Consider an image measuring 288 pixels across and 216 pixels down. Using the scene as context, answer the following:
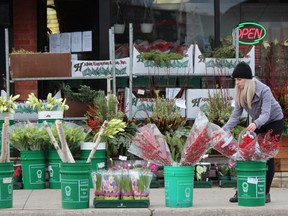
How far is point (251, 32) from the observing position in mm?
12695

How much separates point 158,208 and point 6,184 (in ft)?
5.90

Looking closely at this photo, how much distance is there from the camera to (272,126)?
30.0 feet

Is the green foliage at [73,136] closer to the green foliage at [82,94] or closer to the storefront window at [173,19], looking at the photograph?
the green foliage at [82,94]

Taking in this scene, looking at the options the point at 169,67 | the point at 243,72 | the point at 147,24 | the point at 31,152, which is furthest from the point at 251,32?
the point at 31,152

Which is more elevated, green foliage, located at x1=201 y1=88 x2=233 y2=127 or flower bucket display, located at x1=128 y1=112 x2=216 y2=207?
green foliage, located at x1=201 y1=88 x2=233 y2=127

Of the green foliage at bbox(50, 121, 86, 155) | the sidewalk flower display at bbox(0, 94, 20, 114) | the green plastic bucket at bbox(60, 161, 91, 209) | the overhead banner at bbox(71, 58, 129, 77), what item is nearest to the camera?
the green plastic bucket at bbox(60, 161, 91, 209)

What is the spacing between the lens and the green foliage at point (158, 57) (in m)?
11.4

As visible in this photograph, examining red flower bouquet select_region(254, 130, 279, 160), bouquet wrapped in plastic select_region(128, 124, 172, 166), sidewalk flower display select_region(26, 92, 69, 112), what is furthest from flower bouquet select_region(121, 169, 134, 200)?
sidewalk flower display select_region(26, 92, 69, 112)

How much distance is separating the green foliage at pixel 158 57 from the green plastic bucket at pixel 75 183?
320 centimetres

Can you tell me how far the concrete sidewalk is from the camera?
8.56 meters

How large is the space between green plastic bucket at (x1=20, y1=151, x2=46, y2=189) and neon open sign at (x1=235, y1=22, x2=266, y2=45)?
4.25m

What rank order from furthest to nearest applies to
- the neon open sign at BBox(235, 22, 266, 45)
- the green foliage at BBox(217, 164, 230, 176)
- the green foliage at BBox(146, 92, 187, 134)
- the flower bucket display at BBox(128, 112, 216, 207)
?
the neon open sign at BBox(235, 22, 266, 45)
the green foliage at BBox(146, 92, 187, 134)
the green foliage at BBox(217, 164, 230, 176)
the flower bucket display at BBox(128, 112, 216, 207)

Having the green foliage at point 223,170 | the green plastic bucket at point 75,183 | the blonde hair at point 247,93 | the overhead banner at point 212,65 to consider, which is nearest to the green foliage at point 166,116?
the overhead banner at point 212,65

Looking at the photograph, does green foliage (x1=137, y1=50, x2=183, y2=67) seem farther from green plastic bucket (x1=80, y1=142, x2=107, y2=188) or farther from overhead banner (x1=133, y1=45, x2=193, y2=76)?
green plastic bucket (x1=80, y1=142, x2=107, y2=188)
